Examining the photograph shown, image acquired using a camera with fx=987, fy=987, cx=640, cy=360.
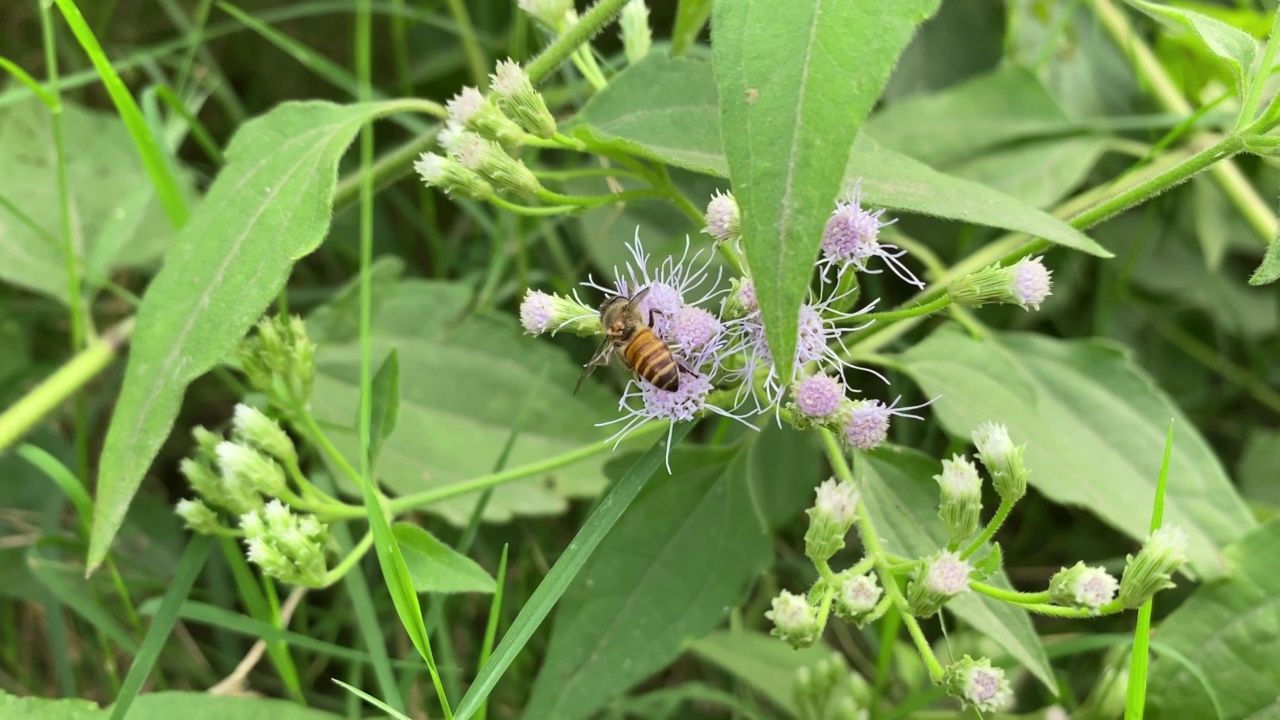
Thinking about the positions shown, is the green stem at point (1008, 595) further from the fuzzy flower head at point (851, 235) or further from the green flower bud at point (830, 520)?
the fuzzy flower head at point (851, 235)

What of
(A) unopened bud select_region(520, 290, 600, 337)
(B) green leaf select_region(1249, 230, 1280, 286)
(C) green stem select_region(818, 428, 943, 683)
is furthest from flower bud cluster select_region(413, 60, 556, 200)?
(B) green leaf select_region(1249, 230, 1280, 286)

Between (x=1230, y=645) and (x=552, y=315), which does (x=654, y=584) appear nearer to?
(x=552, y=315)

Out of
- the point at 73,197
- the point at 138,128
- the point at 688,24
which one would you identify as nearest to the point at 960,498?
the point at 688,24

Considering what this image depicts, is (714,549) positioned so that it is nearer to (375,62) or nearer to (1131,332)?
(1131,332)

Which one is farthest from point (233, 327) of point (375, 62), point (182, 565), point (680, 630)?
point (375, 62)

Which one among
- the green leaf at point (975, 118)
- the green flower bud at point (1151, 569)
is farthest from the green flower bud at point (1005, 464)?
the green leaf at point (975, 118)

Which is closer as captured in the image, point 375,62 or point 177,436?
point 177,436
